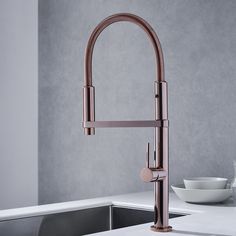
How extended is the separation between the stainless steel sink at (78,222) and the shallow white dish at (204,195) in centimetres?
13

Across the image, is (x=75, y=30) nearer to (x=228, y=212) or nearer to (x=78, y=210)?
(x=78, y=210)

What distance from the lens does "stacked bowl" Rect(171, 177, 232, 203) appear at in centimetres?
175

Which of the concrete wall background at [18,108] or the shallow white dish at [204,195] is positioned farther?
the concrete wall background at [18,108]

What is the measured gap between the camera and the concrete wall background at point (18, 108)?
9.46 feet

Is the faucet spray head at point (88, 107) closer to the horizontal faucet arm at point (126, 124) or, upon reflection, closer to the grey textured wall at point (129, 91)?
the horizontal faucet arm at point (126, 124)

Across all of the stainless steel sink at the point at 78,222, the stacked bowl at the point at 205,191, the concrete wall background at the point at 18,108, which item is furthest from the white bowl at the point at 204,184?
the concrete wall background at the point at 18,108

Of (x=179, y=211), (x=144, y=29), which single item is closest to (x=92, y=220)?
(x=179, y=211)

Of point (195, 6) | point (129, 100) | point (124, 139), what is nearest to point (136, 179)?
point (124, 139)

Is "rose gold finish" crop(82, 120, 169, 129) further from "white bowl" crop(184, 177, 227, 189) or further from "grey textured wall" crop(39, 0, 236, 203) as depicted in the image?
"grey textured wall" crop(39, 0, 236, 203)

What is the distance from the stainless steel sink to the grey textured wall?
50cm

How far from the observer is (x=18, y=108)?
2939 millimetres

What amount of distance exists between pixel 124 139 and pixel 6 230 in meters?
1.05

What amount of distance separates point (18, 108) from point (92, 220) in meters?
1.34

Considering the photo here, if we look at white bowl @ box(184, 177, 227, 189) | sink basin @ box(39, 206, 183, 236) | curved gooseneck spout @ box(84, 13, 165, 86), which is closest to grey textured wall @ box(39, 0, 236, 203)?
white bowl @ box(184, 177, 227, 189)
